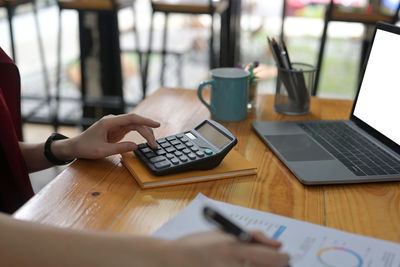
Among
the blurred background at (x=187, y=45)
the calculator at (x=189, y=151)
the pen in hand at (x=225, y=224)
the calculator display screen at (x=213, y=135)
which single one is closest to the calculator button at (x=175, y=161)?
the calculator at (x=189, y=151)

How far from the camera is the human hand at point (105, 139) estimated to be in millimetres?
896

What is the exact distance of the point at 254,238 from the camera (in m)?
0.54

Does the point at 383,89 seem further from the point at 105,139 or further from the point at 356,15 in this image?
the point at 356,15

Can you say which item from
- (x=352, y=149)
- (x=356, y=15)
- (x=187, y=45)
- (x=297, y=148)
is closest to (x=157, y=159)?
(x=297, y=148)

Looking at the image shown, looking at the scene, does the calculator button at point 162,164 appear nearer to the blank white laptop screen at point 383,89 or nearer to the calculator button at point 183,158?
the calculator button at point 183,158

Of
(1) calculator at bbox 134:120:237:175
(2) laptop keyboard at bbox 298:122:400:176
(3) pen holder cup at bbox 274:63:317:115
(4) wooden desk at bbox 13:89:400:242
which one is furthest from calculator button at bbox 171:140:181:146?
(3) pen holder cup at bbox 274:63:317:115

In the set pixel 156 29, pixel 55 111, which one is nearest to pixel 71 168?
pixel 55 111

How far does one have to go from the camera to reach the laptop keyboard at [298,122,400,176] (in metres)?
0.89

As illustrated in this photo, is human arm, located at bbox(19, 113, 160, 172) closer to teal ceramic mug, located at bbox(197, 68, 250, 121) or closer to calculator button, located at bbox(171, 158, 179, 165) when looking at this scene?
calculator button, located at bbox(171, 158, 179, 165)

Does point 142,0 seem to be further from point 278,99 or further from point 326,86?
point 278,99

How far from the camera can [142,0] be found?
10.1 ft

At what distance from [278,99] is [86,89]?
2.11 metres

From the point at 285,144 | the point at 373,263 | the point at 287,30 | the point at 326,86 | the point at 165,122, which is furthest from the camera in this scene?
the point at 326,86

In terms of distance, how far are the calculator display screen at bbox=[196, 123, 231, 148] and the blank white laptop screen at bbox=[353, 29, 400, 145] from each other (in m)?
0.37
